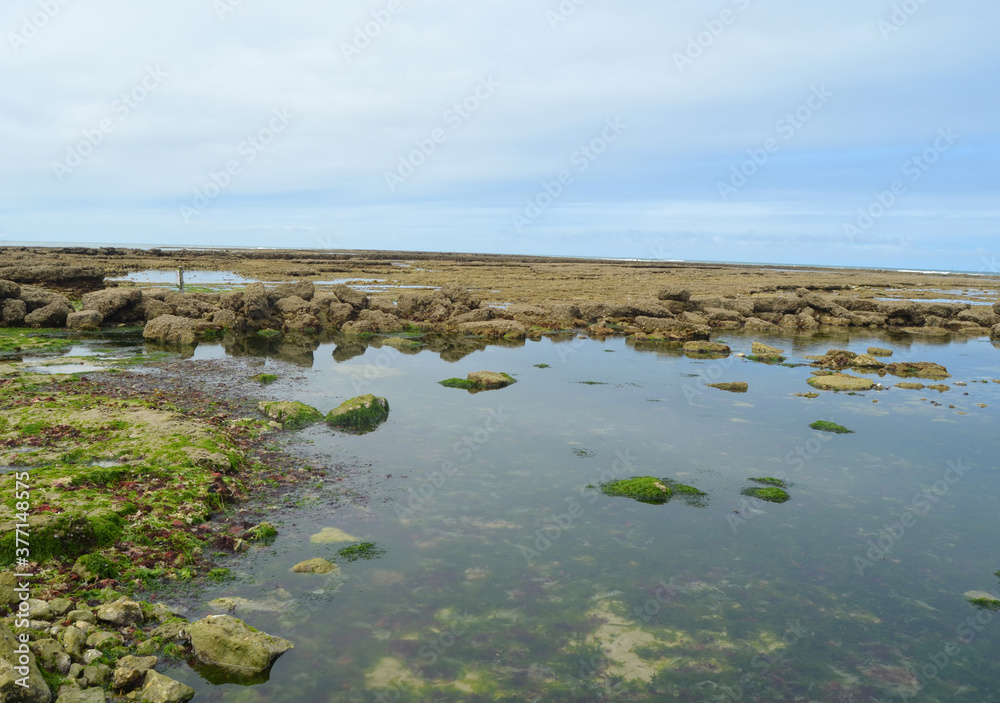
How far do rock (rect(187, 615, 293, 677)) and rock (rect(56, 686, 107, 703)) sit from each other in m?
1.15

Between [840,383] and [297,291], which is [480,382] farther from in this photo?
[297,291]

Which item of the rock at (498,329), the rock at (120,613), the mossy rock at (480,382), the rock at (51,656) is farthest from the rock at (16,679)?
the rock at (498,329)

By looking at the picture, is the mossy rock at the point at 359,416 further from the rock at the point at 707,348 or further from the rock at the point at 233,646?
the rock at the point at 707,348

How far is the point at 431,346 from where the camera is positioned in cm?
3534

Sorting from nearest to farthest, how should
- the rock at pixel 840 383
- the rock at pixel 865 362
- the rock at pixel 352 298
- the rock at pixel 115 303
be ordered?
the rock at pixel 840 383 < the rock at pixel 865 362 < the rock at pixel 115 303 < the rock at pixel 352 298

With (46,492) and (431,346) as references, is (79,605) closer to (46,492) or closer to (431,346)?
(46,492)

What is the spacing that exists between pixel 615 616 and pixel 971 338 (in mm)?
49833

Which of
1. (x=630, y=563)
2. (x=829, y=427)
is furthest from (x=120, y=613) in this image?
(x=829, y=427)

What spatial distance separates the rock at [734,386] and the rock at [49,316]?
35.0 metres

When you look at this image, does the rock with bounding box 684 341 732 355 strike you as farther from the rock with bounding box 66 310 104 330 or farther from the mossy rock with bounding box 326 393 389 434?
the rock with bounding box 66 310 104 330

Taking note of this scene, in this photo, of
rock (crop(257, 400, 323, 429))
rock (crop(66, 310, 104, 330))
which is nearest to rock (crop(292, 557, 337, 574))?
rock (crop(257, 400, 323, 429))

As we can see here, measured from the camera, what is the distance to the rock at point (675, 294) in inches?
1928

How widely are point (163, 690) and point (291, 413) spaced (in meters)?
12.1

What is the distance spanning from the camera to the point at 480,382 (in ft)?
82.8
